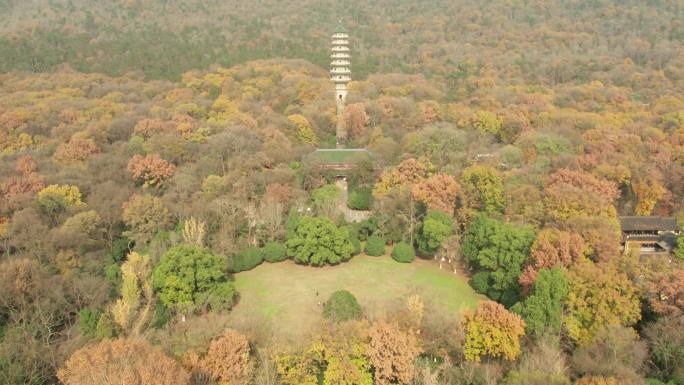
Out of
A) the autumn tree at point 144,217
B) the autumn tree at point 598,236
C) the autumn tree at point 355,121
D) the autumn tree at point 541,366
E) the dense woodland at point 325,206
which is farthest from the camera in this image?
the autumn tree at point 355,121

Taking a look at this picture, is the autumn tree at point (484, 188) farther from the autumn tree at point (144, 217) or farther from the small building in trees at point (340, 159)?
the autumn tree at point (144, 217)

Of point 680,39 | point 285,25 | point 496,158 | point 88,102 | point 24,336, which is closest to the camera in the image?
point 24,336

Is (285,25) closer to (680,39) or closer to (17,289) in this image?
(680,39)

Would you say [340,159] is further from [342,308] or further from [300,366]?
[300,366]

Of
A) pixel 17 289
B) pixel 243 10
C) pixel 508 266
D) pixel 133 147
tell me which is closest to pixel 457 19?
pixel 243 10

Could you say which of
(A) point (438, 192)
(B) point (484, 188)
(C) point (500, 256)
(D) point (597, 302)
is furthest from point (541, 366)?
(B) point (484, 188)

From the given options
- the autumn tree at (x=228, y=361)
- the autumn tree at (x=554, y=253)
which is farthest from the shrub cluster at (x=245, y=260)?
the autumn tree at (x=554, y=253)
